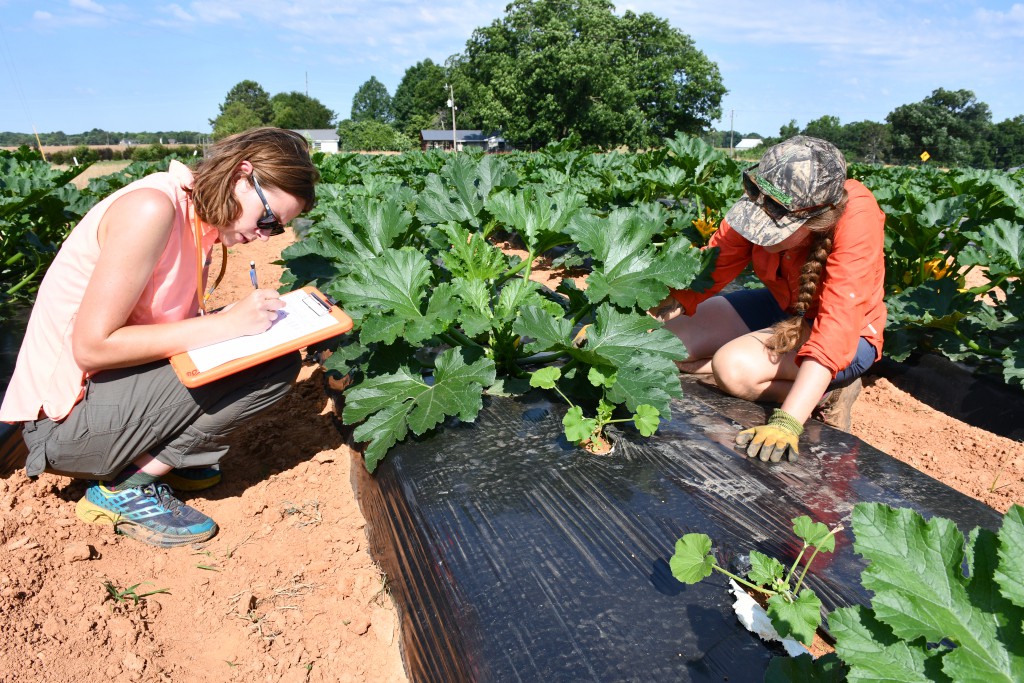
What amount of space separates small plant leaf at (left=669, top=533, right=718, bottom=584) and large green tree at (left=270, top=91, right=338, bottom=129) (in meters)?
102

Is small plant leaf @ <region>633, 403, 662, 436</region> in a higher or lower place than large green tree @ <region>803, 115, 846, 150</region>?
lower

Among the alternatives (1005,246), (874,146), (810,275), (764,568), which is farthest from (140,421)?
(874,146)

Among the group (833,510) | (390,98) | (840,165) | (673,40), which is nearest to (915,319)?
(840,165)

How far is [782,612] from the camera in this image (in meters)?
1.20

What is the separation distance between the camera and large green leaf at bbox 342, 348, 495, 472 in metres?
2.13

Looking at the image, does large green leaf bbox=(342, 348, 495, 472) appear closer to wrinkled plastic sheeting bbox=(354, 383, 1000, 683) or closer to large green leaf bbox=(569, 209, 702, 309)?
wrinkled plastic sheeting bbox=(354, 383, 1000, 683)

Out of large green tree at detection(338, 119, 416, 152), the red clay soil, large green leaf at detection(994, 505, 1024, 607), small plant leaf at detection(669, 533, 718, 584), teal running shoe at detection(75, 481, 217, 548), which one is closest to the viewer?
large green leaf at detection(994, 505, 1024, 607)

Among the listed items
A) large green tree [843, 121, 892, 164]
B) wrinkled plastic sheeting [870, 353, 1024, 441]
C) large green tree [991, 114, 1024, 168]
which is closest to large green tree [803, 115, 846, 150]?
large green tree [843, 121, 892, 164]

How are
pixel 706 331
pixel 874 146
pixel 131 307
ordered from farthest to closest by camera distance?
pixel 874 146
pixel 706 331
pixel 131 307

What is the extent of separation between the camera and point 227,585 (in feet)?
7.00

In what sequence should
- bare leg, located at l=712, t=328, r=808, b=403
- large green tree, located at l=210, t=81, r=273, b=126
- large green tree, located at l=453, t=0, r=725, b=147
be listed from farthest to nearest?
large green tree, located at l=210, t=81, r=273, b=126
large green tree, located at l=453, t=0, r=725, b=147
bare leg, located at l=712, t=328, r=808, b=403

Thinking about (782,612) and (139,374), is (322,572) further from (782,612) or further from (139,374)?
(782,612)

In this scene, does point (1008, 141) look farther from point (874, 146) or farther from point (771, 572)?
point (771, 572)

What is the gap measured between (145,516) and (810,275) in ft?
8.45
